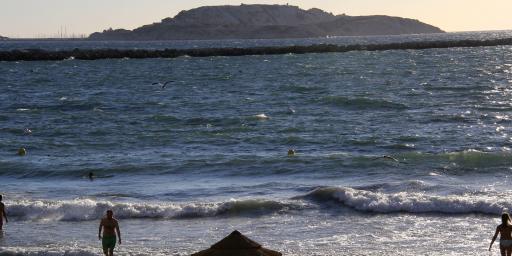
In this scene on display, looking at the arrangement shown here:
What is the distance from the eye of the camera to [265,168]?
28688 mm

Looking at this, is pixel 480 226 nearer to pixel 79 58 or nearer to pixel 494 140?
pixel 494 140

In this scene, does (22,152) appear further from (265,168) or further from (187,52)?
(187,52)

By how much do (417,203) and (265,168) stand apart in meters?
7.80

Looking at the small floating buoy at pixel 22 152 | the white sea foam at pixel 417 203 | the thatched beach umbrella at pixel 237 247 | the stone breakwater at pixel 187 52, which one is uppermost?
the thatched beach umbrella at pixel 237 247

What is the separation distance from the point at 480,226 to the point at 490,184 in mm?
5422

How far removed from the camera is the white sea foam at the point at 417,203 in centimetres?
2128

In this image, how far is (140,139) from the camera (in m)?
36.1

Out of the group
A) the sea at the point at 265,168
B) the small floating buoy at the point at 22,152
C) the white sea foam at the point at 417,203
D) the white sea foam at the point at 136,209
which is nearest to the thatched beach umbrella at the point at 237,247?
the sea at the point at 265,168

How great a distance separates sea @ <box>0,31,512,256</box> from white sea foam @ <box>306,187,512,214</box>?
4 centimetres

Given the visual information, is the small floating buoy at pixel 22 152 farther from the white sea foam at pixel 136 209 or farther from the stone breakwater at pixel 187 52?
the stone breakwater at pixel 187 52

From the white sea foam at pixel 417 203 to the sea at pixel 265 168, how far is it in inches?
1.6

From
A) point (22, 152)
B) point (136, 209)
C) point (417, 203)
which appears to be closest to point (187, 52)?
point (22, 152)

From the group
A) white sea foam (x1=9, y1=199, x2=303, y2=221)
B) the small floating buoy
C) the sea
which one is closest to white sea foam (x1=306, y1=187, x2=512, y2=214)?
the sea

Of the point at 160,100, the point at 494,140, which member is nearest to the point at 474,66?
the point at 160,100
